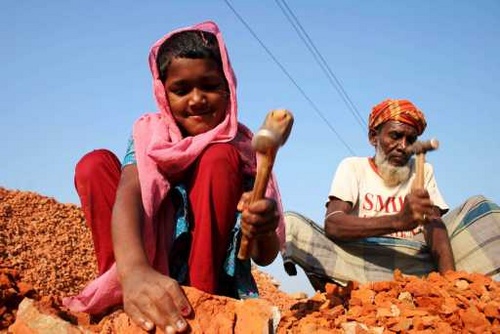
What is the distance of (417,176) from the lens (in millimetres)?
3525

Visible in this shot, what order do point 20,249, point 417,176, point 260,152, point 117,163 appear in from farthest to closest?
point 20,249 < point 417,176 < point 117,163 < point 260,152

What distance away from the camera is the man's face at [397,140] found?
4488 millimetres

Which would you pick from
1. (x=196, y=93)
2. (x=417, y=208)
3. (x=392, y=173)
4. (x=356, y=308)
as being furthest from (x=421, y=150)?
(x=196, y=93)

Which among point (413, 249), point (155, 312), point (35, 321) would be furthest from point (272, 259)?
point (413, 249)

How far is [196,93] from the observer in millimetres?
2408

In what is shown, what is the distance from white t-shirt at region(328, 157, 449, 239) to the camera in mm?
4359

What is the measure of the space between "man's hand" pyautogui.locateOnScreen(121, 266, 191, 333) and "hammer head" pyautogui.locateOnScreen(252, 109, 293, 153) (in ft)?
1.60

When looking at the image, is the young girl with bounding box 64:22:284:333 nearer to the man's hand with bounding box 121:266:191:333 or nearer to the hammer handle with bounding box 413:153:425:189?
the man's hand with bounding box 121:266:191:333

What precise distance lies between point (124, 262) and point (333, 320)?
1438 millimetres

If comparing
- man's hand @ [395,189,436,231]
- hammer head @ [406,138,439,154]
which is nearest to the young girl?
hammer head @ [406,138,439,154]

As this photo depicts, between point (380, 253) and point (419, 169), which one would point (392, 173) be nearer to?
point (380, 253)

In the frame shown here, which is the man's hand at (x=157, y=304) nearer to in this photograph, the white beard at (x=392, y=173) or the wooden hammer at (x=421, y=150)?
the wooden hammer at (x=421, y=150)

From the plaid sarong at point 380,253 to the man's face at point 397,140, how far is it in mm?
625

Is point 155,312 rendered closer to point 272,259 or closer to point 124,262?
point 124,262
